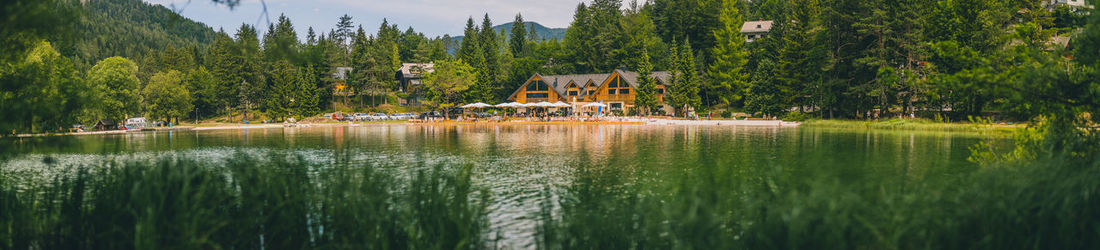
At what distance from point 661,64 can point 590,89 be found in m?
12.4

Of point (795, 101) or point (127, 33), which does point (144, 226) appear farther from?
point (127, 33)

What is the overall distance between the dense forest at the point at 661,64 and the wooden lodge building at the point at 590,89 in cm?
338

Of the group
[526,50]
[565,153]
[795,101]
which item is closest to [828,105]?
[795,101]

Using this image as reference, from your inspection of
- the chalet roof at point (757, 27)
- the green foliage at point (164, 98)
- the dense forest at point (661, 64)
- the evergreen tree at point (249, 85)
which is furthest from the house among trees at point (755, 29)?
the green foliage at point (164, 98)

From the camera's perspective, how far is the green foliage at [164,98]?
57.8 metres

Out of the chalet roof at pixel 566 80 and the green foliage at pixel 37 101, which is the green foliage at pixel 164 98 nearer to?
the chalet roof at pixel 566 80

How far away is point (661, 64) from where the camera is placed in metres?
80.8

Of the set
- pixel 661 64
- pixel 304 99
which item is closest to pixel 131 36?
pixel 304 99

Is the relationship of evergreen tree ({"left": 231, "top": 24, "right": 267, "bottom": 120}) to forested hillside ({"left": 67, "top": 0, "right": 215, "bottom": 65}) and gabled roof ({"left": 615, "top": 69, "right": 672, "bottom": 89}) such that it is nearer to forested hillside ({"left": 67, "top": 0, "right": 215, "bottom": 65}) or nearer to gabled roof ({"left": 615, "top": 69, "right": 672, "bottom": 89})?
forested hillside ({"left": 67, "top": 0, "right": 215, "bottom": 65})

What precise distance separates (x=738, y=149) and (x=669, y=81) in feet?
132

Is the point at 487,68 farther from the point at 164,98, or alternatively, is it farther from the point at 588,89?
the point at 164,98

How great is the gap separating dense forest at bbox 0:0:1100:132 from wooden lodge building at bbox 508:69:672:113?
133 inches

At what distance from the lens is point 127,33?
15112 cm

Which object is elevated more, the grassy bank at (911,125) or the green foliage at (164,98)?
the green foliage at (164,98)
